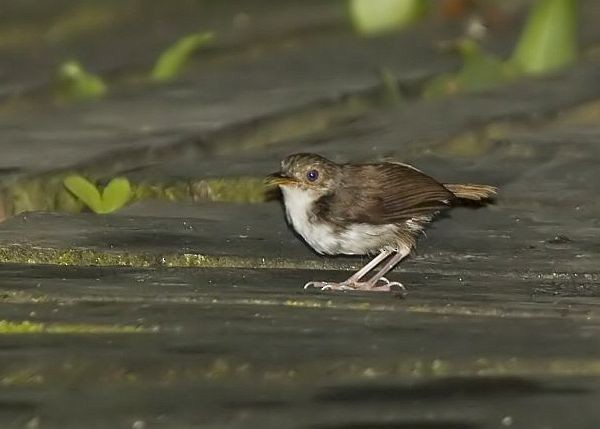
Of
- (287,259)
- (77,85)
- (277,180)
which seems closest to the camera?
(287,259)

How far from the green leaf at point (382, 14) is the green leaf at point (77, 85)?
1.29 metres

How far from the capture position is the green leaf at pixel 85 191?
3.82 meters

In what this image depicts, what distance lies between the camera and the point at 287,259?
11.4 feet

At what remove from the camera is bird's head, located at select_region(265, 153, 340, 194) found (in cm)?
387

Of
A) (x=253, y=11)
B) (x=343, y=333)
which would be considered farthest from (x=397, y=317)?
(x=253, y=11)

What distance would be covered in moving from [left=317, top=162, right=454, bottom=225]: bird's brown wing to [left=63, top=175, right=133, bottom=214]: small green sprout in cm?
55

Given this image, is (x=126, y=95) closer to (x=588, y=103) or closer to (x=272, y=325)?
(x=588, y=103)

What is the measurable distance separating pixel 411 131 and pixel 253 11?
228 centimetres

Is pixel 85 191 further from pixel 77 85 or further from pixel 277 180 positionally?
pixel 77 85

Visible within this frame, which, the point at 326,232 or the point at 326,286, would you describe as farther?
the point at 326,232

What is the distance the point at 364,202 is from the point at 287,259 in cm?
55

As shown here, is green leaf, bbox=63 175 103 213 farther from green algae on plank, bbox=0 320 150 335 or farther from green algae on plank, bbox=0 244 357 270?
green algae on plank, bbox=0 320 150 335

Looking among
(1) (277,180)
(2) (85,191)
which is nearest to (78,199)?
(2) (85,191)

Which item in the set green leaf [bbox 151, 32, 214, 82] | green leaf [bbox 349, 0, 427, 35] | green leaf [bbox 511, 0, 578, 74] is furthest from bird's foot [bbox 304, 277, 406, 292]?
green leaf [bbox 349, 0, 427, 35]
